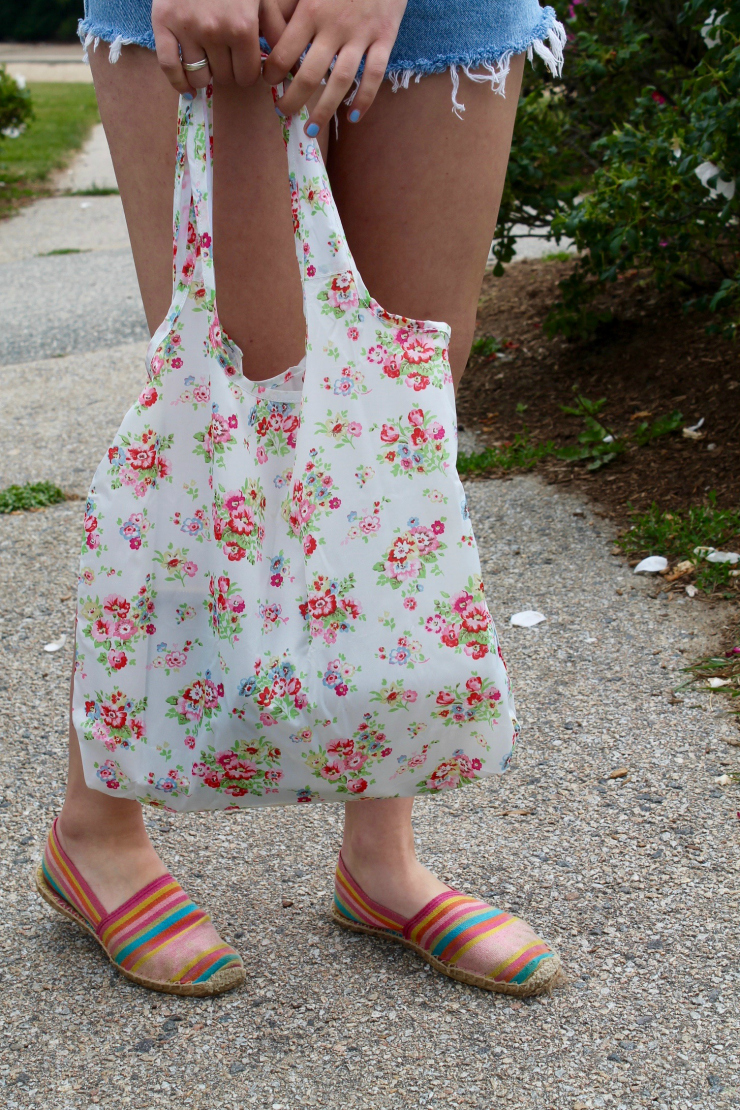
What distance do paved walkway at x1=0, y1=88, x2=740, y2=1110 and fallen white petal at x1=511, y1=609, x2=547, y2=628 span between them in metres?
0.03

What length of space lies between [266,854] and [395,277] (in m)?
1.02

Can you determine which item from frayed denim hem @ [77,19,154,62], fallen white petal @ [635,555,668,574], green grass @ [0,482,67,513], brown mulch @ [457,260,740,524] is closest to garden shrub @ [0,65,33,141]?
brown mulch @ [457,260,740,524]

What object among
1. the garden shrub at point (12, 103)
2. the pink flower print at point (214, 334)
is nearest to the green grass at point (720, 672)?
the pink flower print at point (214, 334)

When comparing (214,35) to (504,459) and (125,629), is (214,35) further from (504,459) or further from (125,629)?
(504,459)

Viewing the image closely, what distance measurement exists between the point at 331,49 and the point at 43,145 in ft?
42.1

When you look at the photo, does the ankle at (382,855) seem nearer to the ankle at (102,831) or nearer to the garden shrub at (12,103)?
the ankle at (102,831)

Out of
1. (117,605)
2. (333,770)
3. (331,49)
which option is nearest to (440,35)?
(331,49)

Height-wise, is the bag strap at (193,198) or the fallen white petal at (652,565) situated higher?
the bag strap at (193,198)

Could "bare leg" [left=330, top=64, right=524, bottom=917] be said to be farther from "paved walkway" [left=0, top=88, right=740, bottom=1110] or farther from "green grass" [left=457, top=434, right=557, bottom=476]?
"green grass" [left=457, top=434, right=557, bottom=476]

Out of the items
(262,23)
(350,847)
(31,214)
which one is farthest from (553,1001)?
(31,214)

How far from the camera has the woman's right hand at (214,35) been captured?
45.3 inches

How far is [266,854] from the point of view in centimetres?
183

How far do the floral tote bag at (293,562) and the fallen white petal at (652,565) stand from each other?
156cm

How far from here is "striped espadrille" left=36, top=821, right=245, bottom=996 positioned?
148cm
